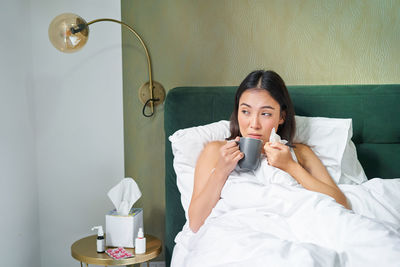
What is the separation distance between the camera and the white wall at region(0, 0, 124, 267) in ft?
6.37

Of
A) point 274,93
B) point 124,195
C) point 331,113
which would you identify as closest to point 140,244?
point 124,195

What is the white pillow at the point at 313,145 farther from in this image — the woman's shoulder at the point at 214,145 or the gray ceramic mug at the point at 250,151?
the gray ceramic mug at the point at 250,151

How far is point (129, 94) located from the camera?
2.02m

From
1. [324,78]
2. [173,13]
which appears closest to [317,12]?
[324,78]

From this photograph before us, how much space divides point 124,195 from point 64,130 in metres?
0.55

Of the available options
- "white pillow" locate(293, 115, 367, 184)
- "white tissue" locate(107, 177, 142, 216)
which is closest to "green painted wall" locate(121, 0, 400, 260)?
"white tissue" locate(107, 177, 142, 216)

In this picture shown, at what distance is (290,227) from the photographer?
3.91 ft

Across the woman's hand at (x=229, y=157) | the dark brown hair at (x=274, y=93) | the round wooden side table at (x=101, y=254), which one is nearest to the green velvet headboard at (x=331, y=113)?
the round wooden side table at (x=101, y=254)

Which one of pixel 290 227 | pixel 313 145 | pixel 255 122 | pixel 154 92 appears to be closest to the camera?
pixel 290 227

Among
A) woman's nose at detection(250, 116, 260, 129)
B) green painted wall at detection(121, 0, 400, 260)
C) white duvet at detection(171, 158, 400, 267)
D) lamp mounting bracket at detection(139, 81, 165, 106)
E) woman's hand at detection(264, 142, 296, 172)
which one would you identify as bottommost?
white duvet at detection(171, 158, 400, 267)

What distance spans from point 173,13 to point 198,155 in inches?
33.3

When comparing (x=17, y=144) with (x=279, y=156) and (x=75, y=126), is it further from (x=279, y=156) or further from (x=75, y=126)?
(x=279, y=156)

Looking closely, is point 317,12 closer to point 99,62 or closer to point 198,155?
point 198,155

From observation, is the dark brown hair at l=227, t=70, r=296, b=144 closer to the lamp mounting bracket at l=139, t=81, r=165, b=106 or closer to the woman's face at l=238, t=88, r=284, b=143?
the woman's face at l=238, t=88, r=284, b=143
